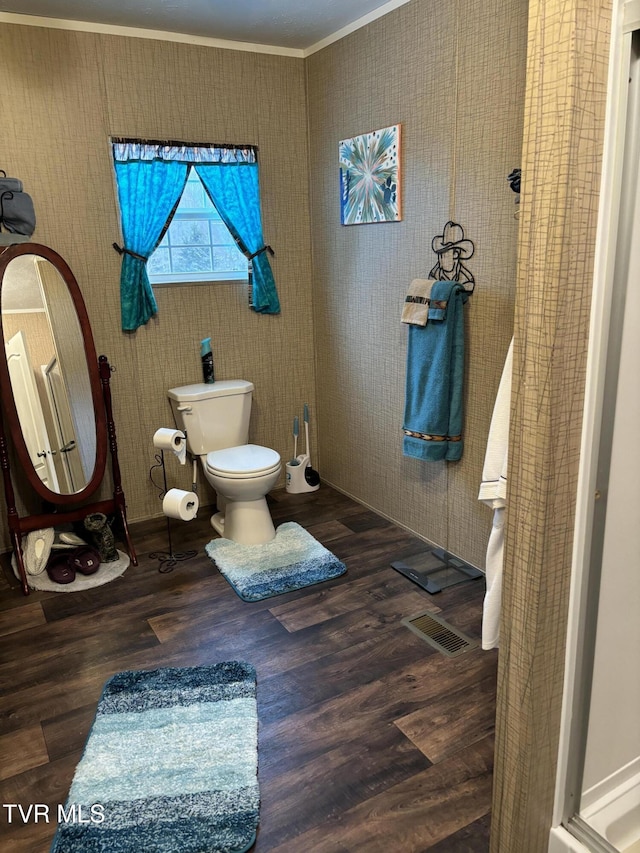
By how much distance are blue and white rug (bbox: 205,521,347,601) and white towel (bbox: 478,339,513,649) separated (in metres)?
1.18

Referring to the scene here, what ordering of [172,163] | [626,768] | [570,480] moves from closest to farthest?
[570,480] < [626,768] < [172,163]

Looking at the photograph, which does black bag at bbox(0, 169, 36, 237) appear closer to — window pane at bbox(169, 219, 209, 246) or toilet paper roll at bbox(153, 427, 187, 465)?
window pane at bbox(169, 219, 209, 246)

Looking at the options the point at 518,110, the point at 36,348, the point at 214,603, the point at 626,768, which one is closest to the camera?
the point at 626,768

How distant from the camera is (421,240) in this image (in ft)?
9.70

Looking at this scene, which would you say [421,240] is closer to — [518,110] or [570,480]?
[518,110]

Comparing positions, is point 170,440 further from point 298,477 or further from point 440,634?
point 440,634

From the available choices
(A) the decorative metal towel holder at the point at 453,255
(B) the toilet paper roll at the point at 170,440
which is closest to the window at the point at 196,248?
(B) the toilet paper roll at the point at 170,440

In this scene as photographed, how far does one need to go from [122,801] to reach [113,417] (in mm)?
2006

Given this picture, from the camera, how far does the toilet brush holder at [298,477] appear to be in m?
3.92

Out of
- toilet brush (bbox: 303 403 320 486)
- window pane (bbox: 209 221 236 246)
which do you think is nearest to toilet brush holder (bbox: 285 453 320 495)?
toilet brush (bbox: 303 403 320 486)

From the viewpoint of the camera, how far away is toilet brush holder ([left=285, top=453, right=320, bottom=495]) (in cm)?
392

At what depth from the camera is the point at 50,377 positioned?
3029 millimetres

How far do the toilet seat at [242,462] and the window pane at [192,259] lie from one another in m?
1.04

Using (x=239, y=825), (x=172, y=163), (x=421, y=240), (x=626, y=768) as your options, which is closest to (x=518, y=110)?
(x=421, y=240)
